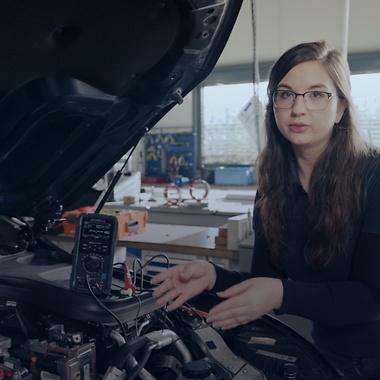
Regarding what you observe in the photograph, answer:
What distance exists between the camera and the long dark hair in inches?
46.9

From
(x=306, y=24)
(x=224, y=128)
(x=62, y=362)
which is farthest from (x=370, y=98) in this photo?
(x=62, y=362)

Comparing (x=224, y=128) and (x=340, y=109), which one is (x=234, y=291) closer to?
(x=340, y=109)

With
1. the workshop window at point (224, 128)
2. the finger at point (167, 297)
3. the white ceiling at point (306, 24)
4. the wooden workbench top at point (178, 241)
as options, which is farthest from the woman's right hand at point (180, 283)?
the workshop window at point (224, 128)

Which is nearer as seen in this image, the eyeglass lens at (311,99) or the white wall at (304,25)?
the eyeglass lens at (311,99)

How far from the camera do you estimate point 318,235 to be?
1220mm

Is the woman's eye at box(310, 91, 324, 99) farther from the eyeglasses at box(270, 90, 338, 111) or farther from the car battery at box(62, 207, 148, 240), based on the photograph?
the car battery at box(62, 207, 148, 240)

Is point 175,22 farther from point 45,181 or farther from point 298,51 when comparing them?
point 45,181

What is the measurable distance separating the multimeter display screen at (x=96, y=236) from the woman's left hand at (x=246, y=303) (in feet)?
1.02

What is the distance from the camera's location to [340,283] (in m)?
1.08

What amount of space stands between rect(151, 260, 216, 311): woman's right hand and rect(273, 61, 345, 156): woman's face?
41cm

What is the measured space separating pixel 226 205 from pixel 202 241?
95 centimetres

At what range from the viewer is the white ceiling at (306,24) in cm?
398

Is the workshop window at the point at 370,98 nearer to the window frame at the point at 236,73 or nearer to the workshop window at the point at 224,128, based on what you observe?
the window frame at the point at 236,73

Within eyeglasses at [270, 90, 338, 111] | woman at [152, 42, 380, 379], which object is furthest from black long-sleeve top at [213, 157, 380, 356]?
eyeglasses at [270, 90, 338, 111]
